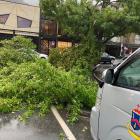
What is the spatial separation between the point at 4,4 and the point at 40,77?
109ft

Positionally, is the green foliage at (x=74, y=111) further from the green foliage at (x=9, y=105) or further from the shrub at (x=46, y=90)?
the green foliage at (x=9, y=105)

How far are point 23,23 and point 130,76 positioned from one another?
3851 centimetres

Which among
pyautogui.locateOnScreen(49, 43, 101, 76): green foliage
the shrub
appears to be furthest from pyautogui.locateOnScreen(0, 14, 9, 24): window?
the shrub

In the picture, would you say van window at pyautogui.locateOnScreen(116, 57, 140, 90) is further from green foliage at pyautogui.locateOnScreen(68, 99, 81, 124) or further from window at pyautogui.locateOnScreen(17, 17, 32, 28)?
window at pyautogui.locateOnScreen(17, 17, 32, 28)

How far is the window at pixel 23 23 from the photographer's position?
40.9m

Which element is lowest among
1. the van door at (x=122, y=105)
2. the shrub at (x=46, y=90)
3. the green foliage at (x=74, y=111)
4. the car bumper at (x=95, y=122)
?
the green foliage at (x=74, y=111)

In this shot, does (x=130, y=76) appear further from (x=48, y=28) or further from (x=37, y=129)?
(x=48, y=28)

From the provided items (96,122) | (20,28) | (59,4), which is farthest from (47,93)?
(20,28)

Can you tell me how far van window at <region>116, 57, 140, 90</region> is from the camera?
3.47 metres

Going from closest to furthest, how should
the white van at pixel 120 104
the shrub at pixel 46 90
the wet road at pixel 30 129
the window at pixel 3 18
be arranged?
the white van at pixel 120 104 → the wet road at pixel 30 129 → the shrub at pixel 46 90 → the window at pixel 3 18

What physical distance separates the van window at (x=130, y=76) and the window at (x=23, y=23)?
124ft

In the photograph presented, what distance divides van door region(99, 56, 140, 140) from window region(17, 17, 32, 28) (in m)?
37.8

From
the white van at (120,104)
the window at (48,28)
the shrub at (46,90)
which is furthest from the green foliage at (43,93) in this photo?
the window at (48,28)

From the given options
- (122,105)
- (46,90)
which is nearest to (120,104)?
(122,105)
